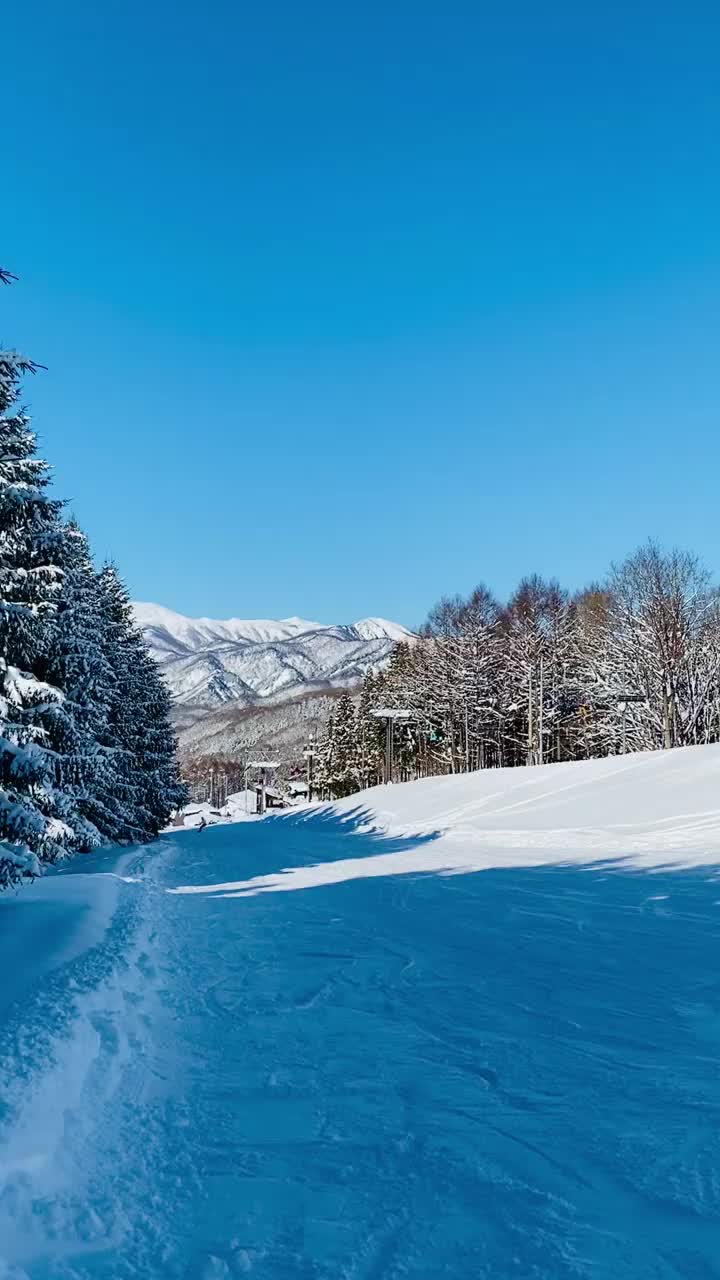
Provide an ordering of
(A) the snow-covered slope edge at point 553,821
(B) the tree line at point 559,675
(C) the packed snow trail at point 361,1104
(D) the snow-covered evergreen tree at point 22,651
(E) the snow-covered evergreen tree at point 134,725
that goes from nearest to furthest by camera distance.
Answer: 1. (C) the packed snow trail at point 361,1104
2. (D) the snow-covered evergreen tree at point 22,651
3. (A) the snow-covered slope edge at point 553,821
4. (E) the snow-covered evergreen tree at point 134,725
5. (B) the tree line at point 559,675

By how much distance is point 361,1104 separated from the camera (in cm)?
429

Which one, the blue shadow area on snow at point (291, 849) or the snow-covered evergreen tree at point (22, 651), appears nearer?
the snow-covered evergreen tree at point (22, 651)

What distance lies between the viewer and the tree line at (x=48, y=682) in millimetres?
11336

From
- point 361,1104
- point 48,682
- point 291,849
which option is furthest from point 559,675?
point 361,1104

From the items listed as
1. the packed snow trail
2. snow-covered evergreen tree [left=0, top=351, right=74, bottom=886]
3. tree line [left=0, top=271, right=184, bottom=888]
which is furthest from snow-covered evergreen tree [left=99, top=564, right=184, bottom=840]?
the packed snow trail

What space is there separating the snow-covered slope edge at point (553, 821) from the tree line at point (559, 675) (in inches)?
346

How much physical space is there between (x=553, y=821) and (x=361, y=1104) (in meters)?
19.7

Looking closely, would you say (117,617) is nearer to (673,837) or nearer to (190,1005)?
(673,837)

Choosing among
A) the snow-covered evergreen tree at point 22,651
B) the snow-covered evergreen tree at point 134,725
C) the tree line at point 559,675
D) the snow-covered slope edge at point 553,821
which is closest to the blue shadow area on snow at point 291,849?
the snow-covered slope edge at point 553,821

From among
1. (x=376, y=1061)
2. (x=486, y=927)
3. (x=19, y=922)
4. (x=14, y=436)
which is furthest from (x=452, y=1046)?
(x=14, y=436)

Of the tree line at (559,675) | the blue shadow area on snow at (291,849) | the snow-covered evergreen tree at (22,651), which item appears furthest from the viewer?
the tree line at (559,675)

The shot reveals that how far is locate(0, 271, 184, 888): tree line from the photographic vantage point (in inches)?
446

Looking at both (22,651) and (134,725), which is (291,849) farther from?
(22,651)

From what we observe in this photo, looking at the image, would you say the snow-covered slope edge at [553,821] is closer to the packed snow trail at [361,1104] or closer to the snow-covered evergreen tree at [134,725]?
the packed snow trail at [361,1104]
